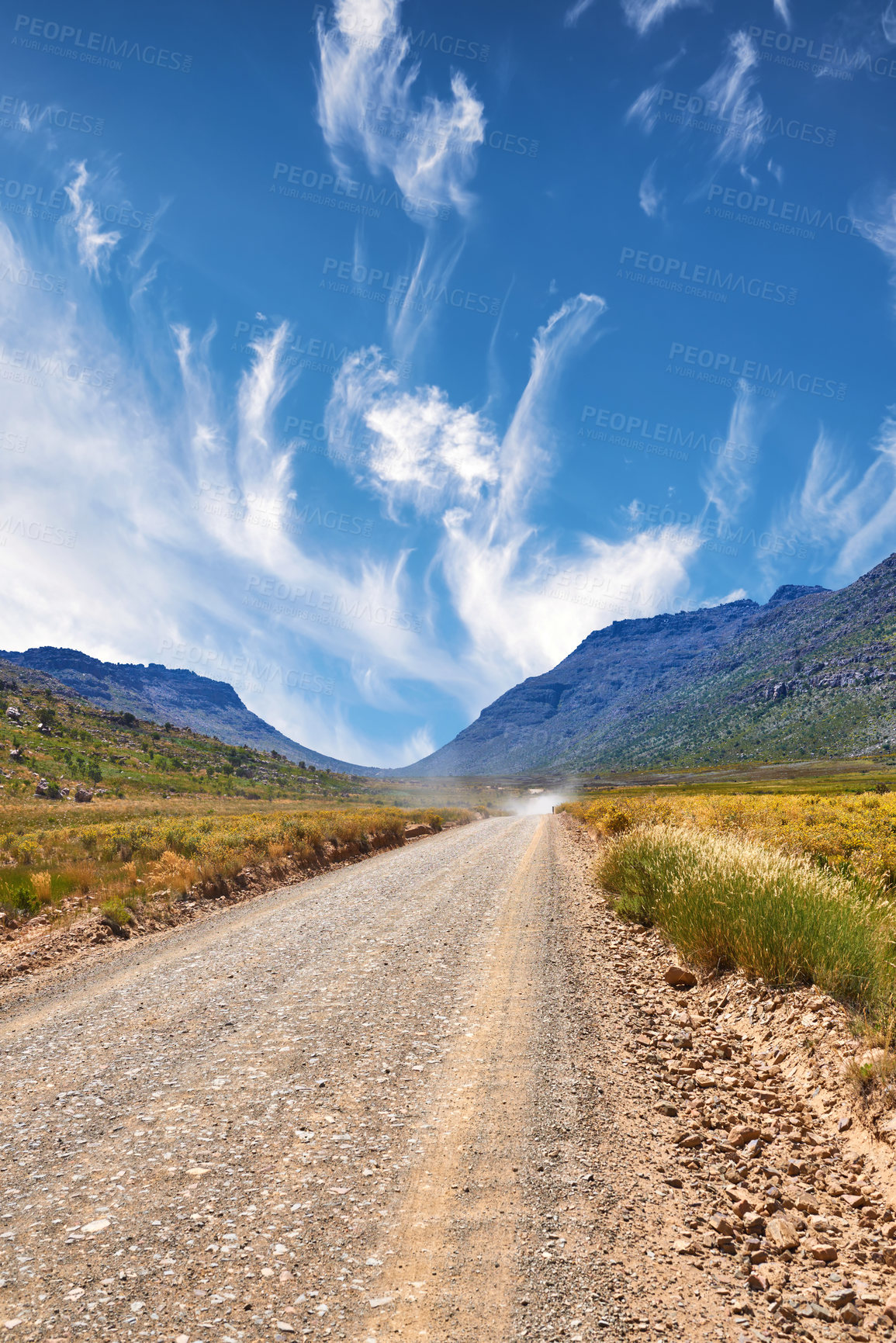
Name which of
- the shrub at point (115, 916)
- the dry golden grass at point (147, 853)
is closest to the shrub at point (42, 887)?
the dry golden grass at point (147, 853)

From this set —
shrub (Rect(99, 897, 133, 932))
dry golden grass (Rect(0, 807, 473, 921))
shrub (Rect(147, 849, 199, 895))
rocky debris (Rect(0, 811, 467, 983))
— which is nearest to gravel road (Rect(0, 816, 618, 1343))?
rocky debris (Rect(0, 811, 467, 983))

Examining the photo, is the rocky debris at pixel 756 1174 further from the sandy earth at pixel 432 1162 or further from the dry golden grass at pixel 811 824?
the dry golden grass at pixel 811 824

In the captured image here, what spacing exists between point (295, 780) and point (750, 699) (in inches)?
6323

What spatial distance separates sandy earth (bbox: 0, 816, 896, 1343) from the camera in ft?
10.1

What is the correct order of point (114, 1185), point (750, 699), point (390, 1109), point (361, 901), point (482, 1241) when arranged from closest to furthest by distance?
point (482, 1241)
point (114, 1185)
point (390, 1109)
point (361, 901)
point (750, 699)

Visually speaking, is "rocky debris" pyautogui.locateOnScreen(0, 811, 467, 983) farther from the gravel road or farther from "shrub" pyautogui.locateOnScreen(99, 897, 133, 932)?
the gravel road

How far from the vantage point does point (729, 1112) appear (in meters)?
5.04

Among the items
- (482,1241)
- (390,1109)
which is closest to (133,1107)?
(390,1109)

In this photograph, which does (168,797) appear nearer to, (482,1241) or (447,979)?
(447,979)

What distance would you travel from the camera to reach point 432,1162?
14.1 feet

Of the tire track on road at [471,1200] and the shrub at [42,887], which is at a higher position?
the shrub at [42,887]

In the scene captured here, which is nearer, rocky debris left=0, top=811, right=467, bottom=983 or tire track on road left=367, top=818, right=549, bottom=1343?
tire track on road left=367, top=818, right=549, bottom=1343

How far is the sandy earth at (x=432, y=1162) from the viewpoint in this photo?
308 cm

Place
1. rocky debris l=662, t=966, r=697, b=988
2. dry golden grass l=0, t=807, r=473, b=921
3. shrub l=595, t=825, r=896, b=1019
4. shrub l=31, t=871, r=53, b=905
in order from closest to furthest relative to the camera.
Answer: shrub l=595, t=825, r=896, b=1019 → rocky debris l=662, t=966, r=697, b=988 → shrub l=31, t=871, r=53, b=905 → dry golden grass l=0, t=807, r=473, b=921
